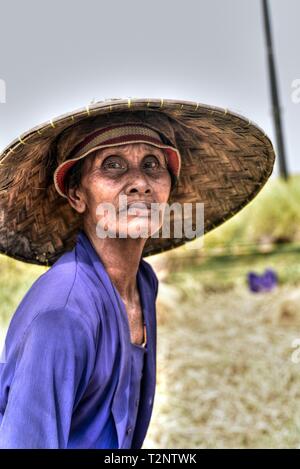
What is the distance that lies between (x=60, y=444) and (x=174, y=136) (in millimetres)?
879

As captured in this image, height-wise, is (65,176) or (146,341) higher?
(65,176)

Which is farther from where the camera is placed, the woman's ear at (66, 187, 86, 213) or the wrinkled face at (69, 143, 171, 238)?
the woman's ear at (66, 187, 86, 213)

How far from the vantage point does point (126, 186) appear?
1.69 meters

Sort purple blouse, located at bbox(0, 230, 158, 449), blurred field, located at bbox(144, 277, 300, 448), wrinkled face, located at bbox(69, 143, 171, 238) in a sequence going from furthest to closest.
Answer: blurred field, located at bbox(144, 277, 300, 448) → wrinkled face, located at bbox(69, 143, 171, 238) → purple blouse, located at bbox(0, 230, 158, 449)

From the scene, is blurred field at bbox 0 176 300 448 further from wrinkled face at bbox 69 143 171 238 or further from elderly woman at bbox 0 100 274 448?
wrinkled face at bbox 69 143 171 238

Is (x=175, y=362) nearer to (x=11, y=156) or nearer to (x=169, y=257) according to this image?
(x=169, y=257)

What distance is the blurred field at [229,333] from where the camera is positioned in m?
4.35

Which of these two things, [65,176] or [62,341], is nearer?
[62,341]

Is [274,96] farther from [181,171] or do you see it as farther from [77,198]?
[77,198]

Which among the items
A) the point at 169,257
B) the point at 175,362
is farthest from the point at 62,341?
the point at 169,257

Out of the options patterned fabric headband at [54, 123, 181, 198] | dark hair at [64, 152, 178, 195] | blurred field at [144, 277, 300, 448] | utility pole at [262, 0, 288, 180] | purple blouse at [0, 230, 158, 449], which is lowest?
blurred field at [144, 277, 300, 448]

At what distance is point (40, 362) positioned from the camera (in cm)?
151

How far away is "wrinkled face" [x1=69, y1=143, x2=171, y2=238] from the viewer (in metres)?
1.69

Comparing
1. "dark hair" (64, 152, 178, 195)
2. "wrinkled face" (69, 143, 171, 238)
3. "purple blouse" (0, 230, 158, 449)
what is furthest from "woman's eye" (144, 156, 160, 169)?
"purple blouse" (0, 230, 158, 449)
